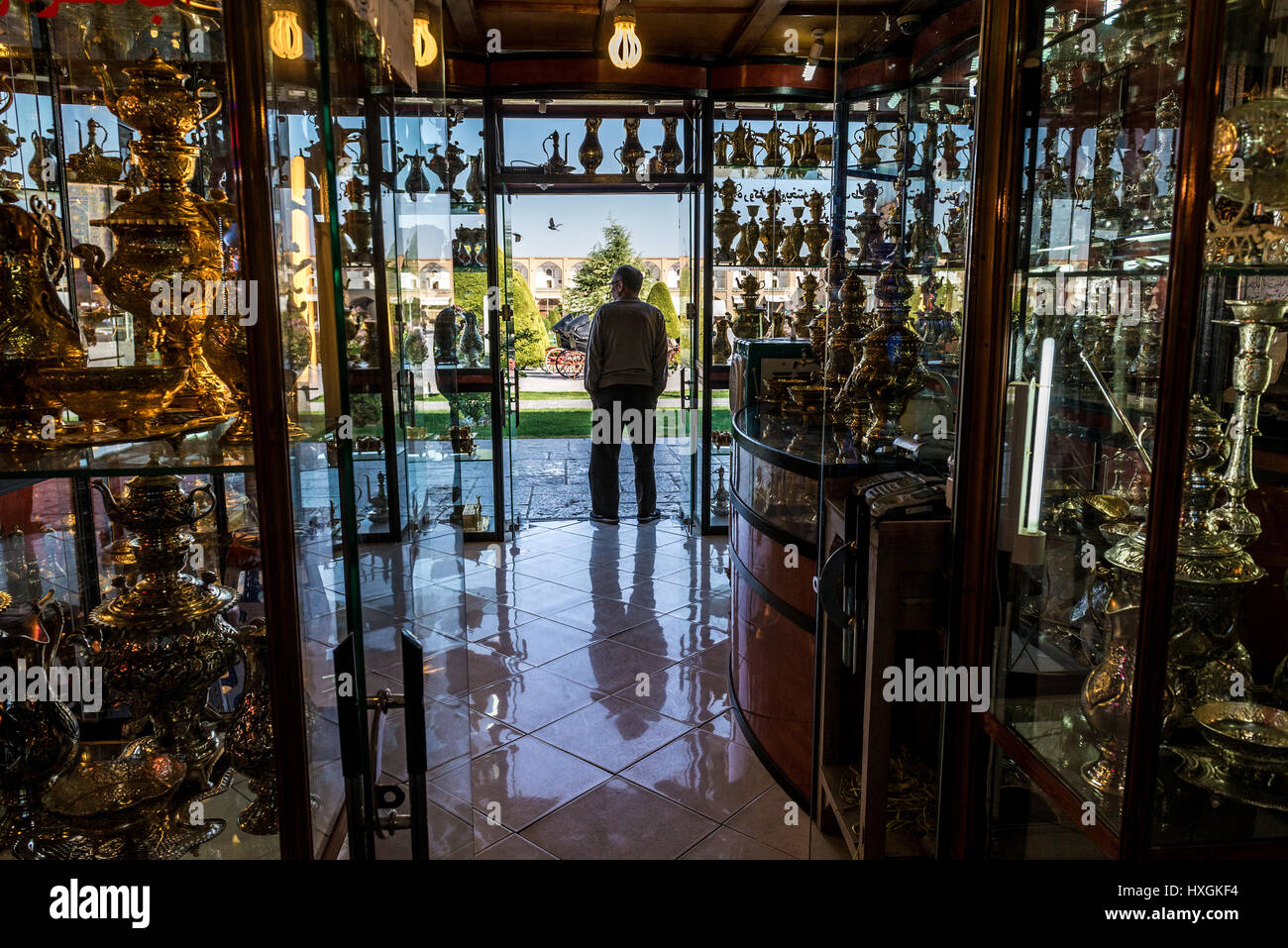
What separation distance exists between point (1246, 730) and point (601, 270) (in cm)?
795

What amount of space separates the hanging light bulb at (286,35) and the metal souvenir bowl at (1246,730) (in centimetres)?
161

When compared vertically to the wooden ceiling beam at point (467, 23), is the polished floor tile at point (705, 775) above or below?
below

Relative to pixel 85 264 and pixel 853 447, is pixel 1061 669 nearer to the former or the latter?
pixel 853 447

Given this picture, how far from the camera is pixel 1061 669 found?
1586mm

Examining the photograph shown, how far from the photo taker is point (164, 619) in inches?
45.5

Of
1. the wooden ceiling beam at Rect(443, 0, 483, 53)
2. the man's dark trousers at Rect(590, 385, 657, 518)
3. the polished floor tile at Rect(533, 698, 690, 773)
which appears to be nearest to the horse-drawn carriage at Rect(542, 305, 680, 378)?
the man's dark trousers at Rect(590, 385, 657, 518)

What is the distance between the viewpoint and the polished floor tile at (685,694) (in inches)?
139

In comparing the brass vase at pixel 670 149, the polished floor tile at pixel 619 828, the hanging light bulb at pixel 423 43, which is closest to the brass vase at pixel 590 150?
the brass vase at pixel 670 149

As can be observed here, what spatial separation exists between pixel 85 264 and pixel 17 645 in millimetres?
553

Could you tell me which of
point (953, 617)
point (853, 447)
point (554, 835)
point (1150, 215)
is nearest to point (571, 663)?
point (554, 835)

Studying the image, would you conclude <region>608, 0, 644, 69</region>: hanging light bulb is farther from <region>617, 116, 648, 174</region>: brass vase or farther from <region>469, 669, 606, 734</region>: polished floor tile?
<region>469, 669, 606, 734</region>: polished floor tile

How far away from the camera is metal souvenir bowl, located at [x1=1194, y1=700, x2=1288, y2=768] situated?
1.37 metres

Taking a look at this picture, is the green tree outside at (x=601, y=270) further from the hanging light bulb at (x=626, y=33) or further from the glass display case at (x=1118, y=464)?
the glass display case at (x=1118, y=464)

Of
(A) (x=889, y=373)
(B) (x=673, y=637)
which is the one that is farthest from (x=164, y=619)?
(B) (x=673, y=637)
